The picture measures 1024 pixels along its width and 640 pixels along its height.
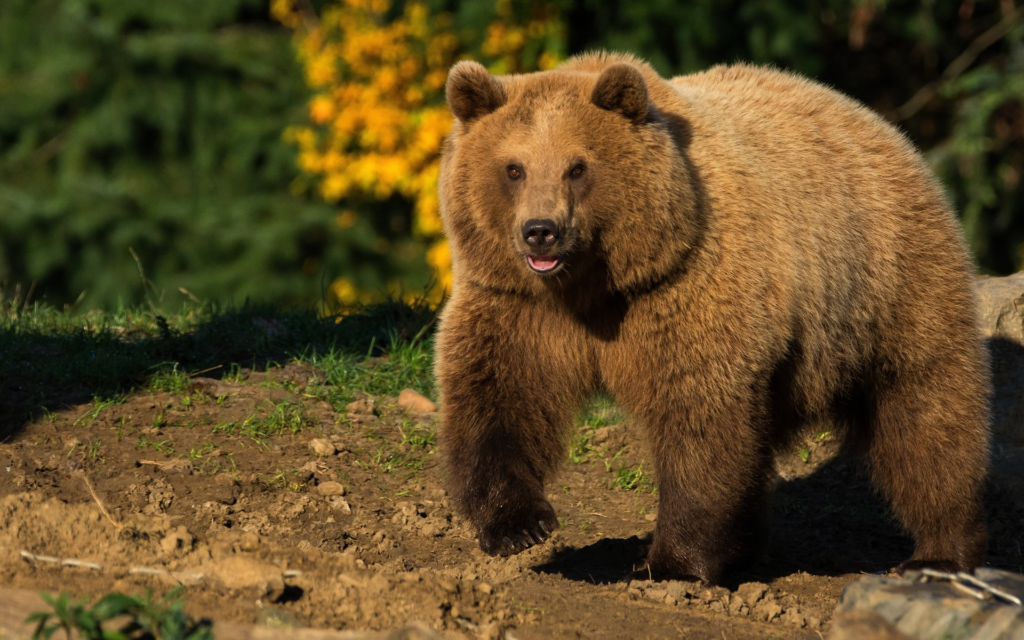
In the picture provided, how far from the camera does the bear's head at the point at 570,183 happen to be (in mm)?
4406

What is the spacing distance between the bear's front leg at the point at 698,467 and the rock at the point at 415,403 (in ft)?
5.78

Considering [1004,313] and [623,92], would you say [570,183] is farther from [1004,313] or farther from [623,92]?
[1004,313]

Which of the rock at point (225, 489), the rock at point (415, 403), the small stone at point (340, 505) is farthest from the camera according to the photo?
the rock at point (415, 403)

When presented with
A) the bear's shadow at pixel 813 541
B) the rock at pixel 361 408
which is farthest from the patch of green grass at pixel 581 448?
the rock at pixel 361 408

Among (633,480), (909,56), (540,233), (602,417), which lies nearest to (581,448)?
(602,417)

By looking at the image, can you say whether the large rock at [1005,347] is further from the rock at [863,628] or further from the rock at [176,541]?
the rock at [176,541]

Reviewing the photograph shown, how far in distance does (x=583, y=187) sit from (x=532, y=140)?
0.85ft

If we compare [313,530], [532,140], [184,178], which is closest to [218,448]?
[313,530]

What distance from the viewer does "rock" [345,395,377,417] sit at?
5.98 m

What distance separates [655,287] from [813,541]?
78.3 inches

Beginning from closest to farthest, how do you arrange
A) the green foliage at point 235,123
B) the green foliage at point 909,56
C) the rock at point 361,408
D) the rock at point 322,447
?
the rock at point 322,447 < the rock at point 361,408 < the green foliage at point 909,56 < the green foliage at point 235,123

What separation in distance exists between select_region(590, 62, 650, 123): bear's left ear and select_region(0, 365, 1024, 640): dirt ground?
174 centimetres

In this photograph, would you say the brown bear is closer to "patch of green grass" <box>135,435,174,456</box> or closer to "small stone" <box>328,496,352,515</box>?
"small stone" <box>328,496,352,515</box>

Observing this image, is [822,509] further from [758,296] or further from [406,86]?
[406,86]
